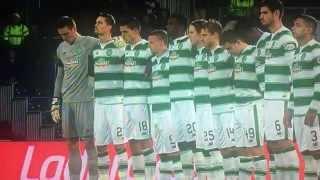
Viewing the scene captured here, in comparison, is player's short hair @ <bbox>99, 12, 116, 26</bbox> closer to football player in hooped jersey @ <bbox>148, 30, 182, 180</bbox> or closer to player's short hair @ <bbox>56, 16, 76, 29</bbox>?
player's short hair @ <bbox>56, 16, 76, 29</bbox>

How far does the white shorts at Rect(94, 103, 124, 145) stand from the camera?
240 inches

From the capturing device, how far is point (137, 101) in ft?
20.0

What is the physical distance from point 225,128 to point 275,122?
1.59ft

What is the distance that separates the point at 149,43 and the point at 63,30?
0.78 metres

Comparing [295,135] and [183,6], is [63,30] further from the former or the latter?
[295,135]

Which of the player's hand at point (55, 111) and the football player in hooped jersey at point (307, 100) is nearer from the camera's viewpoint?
the football player in hooped jersey at point (307, 100)

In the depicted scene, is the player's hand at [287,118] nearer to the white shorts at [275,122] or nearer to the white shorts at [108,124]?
the white shorts at [275,122]

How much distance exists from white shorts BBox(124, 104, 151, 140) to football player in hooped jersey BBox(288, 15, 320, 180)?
1.25 metres

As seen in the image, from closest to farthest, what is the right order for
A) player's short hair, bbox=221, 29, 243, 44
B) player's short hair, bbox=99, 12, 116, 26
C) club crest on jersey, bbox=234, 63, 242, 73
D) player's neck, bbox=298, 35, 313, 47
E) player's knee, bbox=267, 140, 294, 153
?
1. player's knee, bbox=267, 140, 294, 153
2. player's neck, bbox=298, 35, 313, 47
3. club crest on jersey, bbox=234, 63, 242, 73
4. player's short hair, bbox=221, 29, 243, 44
5. player's short hair, bbox=99, 12, 116, 26

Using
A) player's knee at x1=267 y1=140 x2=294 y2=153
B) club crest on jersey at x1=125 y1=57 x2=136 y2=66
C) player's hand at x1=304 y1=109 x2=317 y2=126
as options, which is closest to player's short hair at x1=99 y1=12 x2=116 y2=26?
club crest on jersey at x1=125 y1=57 x2=136 y2=66

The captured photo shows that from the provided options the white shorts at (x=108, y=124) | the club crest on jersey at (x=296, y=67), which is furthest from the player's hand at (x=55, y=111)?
the club crest on jersey at (x=296, y=67)

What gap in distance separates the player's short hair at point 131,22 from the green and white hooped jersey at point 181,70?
1.24ft

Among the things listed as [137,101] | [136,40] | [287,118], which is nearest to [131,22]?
[136,40]

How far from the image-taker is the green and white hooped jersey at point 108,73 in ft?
20.0
